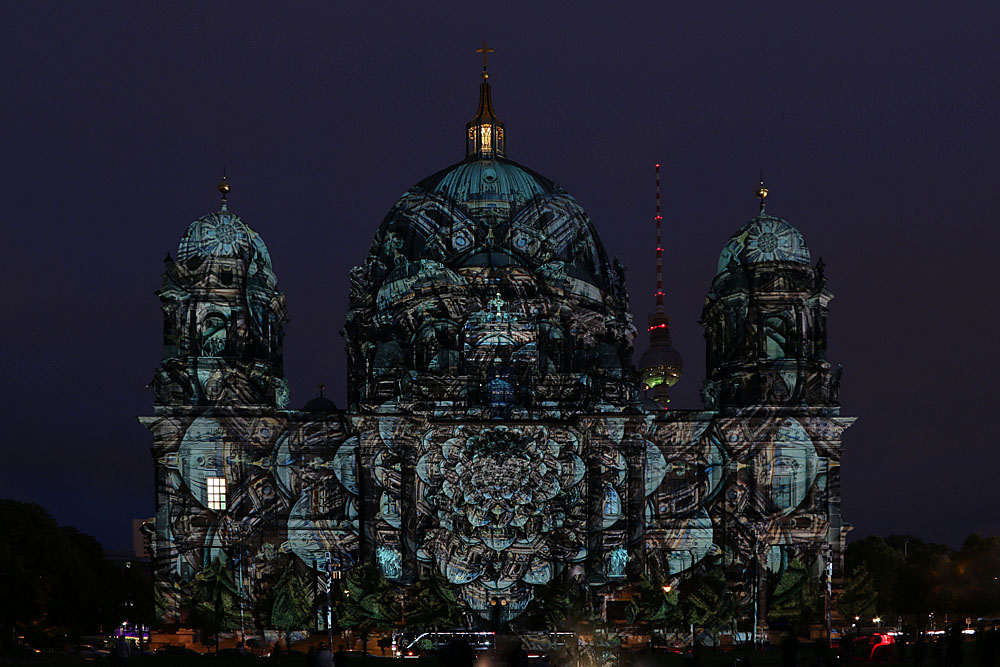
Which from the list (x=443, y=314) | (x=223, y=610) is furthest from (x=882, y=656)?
(x=443, y=314)

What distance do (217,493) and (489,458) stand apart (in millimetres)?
18395

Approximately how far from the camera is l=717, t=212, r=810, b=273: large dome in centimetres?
11975

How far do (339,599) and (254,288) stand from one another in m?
23.3

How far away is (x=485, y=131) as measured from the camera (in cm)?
13975

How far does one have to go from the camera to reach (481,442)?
11438 cm

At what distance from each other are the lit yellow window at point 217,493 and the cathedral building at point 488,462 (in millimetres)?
134

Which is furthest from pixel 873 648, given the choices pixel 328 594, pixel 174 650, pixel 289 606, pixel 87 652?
pixel 87 652

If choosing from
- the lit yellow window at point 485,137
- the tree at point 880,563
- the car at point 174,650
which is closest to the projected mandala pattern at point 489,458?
the car at point 174,650

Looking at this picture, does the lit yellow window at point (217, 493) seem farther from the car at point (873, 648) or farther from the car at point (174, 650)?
the car at point (873, 648)

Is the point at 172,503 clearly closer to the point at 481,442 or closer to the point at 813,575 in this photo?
the point at 481,442

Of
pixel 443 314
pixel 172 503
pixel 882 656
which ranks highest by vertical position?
pixel 443 314

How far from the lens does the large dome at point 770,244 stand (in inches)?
4715

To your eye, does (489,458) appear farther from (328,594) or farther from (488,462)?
(328,594)

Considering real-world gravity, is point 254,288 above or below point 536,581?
above
